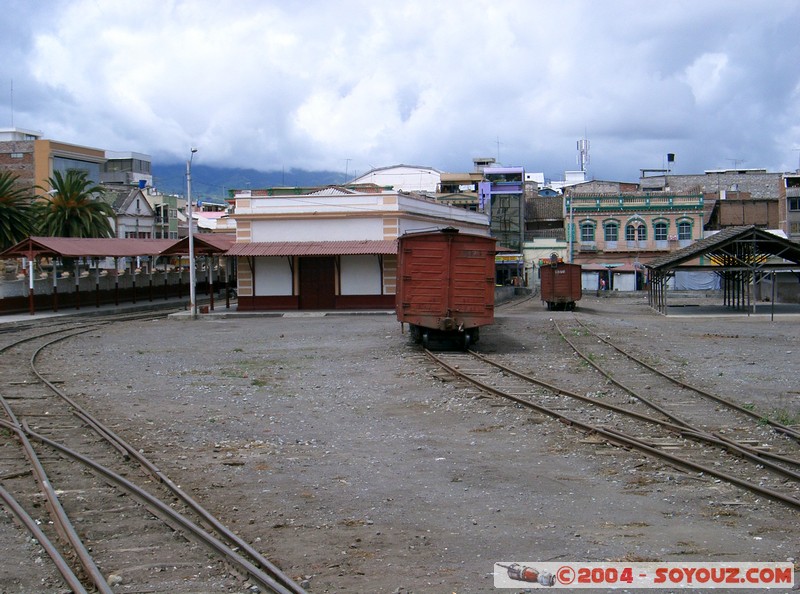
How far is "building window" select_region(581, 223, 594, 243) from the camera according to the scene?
7600cm

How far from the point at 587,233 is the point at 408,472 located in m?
68.8

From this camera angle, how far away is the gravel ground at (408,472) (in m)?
6.91

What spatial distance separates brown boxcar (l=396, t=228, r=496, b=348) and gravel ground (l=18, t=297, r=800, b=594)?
1805 mm

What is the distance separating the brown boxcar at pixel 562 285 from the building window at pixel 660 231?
30718 mm

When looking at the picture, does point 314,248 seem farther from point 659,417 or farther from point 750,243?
point 659,417

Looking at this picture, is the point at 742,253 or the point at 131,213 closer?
the point at 742,253

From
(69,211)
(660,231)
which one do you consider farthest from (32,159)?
(660,231)

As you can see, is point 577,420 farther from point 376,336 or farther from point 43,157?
point 43,157

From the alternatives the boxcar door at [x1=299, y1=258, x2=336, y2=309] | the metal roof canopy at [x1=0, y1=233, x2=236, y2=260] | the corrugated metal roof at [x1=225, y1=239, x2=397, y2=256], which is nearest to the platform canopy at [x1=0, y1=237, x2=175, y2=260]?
the metal roof canopy at [x1=0, y1=233, x2=236, y2=260]

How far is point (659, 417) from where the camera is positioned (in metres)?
12.9

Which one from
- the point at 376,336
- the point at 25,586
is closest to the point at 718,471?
the point at 25,586

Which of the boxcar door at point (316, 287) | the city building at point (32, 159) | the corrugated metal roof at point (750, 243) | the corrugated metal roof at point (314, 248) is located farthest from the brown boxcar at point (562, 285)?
the city building at point (32, 159)

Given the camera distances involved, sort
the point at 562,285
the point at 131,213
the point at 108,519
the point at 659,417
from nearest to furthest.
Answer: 1. the point at 108,519
2. the point at 659,417
3. the point at 562,285
4. the point at 131,213

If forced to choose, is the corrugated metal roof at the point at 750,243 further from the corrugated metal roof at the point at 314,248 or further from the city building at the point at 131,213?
the city building at the point at 131,213
